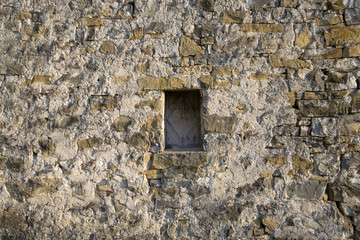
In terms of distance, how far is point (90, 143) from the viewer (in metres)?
2.77

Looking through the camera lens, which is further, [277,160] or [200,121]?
[200,121]

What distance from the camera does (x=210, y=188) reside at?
8.91 ft

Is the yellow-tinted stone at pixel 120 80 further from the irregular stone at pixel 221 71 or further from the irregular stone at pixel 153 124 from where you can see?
the irregular stone at pixel 221 71

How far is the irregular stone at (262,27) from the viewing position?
276cm

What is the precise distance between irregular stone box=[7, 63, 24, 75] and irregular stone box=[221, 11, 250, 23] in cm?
179

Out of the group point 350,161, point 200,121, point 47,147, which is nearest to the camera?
point 350,161

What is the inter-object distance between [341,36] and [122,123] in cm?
198

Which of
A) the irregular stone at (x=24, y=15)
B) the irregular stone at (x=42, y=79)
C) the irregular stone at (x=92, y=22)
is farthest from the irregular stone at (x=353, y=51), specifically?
the irregular stone at (x=24, y=15)

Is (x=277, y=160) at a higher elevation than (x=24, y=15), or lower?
lower

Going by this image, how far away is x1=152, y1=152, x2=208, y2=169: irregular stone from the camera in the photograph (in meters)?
2.72

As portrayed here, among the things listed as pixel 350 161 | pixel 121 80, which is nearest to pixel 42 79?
pixel 121 80

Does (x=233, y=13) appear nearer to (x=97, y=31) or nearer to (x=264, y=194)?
(x=97, y=31)

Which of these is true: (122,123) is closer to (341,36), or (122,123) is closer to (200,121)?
(200,121)

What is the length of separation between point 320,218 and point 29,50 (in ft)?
9.33
